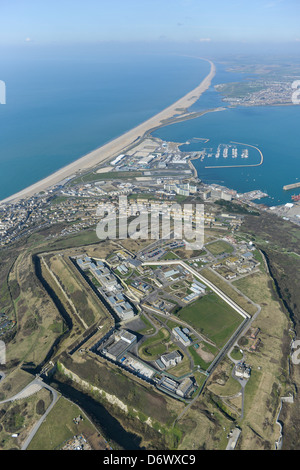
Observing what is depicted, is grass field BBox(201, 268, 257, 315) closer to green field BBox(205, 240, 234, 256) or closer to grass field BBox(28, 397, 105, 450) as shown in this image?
green field BBox(205, 240, 234, 256)

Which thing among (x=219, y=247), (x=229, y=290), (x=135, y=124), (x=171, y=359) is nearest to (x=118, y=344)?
(x=171, y=359)

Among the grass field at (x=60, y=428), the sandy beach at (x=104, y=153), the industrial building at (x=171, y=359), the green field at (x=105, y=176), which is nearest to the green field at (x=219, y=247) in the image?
the industrial building at (x=171, y=359)

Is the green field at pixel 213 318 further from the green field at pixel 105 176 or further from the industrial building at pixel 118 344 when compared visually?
the green field at pixel 105 176

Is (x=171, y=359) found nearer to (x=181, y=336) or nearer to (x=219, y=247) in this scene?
(x=181, y=336)

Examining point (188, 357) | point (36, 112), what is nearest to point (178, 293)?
point (188, 357)

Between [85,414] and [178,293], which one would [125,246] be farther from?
[85,414]
